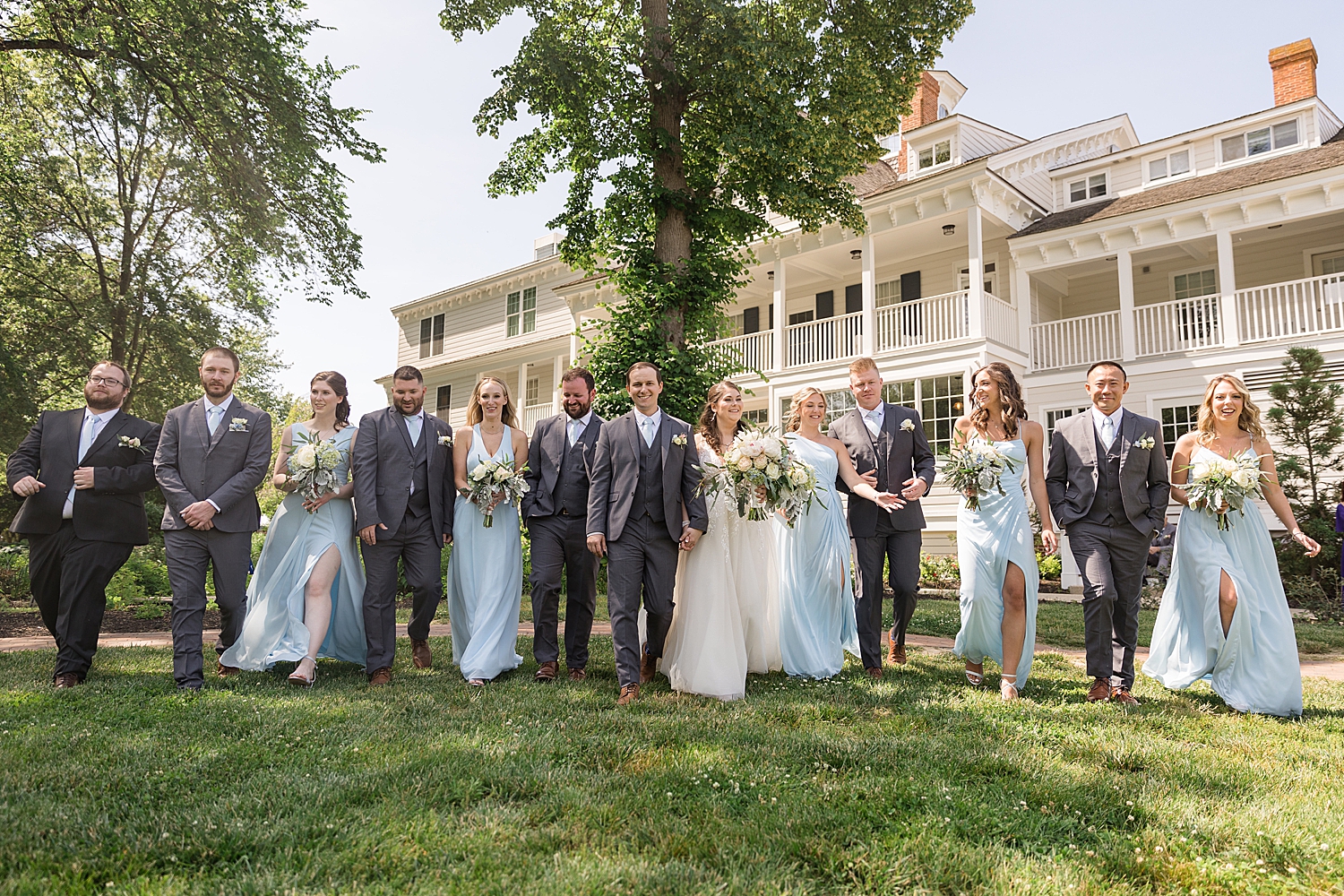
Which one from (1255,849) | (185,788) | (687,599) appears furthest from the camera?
(687,599)

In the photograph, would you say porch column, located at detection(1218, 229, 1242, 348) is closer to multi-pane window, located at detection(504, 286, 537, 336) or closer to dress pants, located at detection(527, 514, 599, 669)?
dress pants, located at detection(527, 514, 599, 669)

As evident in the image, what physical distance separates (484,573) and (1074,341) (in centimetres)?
1709

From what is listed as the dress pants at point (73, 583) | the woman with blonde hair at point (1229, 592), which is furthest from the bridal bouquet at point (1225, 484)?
the dress pants at point (73, 583)

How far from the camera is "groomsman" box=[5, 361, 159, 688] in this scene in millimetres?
5719

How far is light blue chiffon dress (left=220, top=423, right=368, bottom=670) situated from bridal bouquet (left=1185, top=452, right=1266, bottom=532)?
233 inches

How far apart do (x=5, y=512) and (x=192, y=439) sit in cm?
1705

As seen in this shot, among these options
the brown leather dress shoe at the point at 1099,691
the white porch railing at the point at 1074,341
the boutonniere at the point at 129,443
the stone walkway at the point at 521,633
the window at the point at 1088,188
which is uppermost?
the window at the point at 1088,188

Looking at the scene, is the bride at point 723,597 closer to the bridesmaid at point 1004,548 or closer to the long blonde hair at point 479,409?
the bridesmaid at point 1004,548

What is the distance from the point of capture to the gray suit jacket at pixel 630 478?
5.61m

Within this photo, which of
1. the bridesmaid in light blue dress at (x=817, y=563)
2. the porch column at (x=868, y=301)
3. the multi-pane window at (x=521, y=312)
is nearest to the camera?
the bridesmaid in light blue dress at (x=817, y=563)

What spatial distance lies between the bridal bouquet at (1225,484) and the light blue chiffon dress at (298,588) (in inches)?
233

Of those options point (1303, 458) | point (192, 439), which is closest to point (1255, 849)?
point (192, 439)

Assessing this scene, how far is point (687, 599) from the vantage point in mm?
5750

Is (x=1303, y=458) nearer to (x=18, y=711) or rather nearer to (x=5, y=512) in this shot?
(x=18, y=711)
